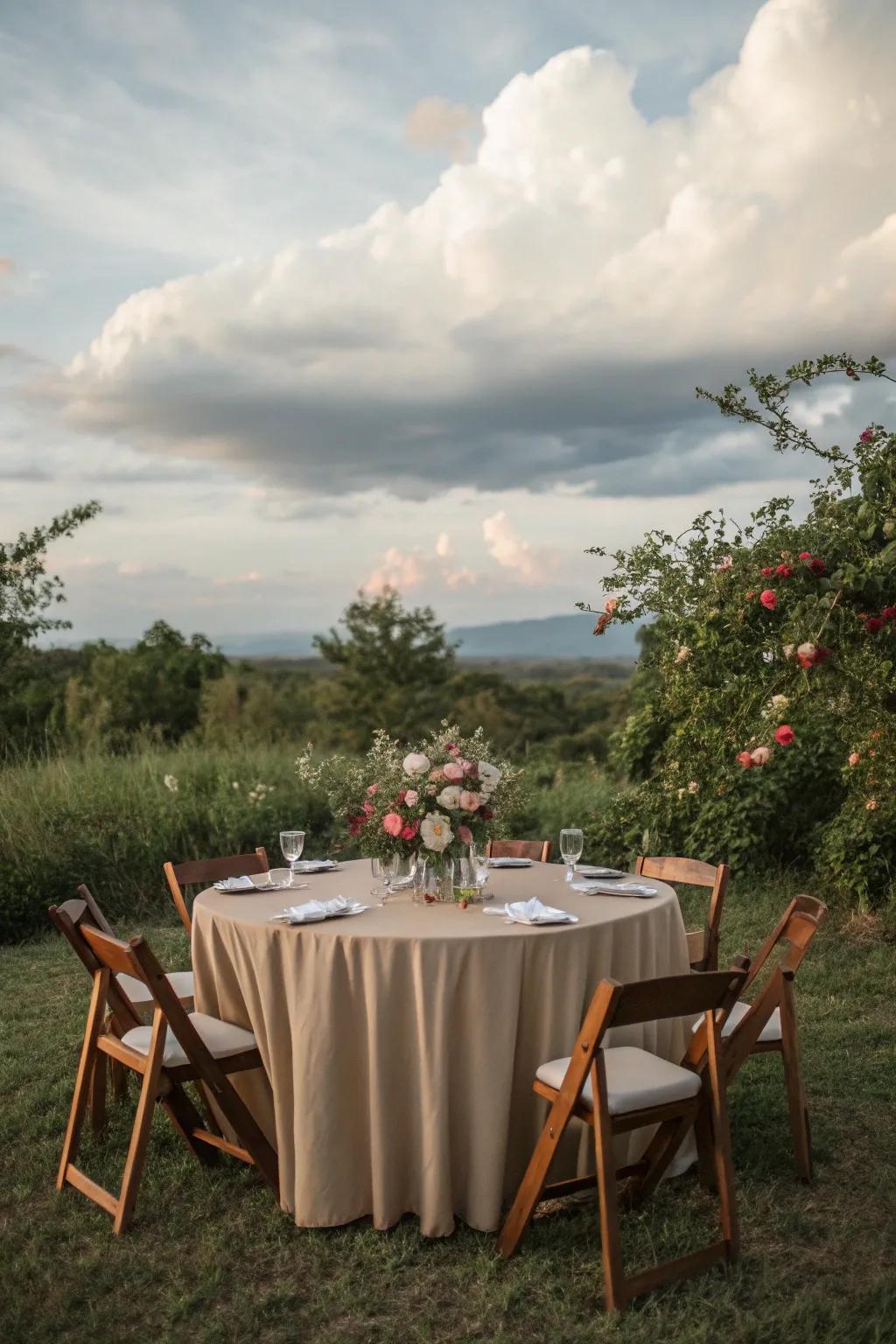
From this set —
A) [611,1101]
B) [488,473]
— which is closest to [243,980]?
[611,1101]

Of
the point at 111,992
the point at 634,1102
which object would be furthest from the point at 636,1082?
the point at 111,992

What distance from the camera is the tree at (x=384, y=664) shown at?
3319 cm

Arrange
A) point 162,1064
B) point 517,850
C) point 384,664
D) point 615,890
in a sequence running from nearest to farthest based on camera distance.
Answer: point 162,1064 < point 615,890 < point 517,850 < point 384,664

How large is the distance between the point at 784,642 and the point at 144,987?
332cm

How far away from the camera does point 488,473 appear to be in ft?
84.6

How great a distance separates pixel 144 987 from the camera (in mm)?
4059

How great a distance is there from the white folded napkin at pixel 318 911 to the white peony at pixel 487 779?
1.91 ft

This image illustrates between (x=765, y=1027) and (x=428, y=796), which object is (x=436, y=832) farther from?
(x=765, y=1027)

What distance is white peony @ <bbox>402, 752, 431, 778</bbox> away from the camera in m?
3.57

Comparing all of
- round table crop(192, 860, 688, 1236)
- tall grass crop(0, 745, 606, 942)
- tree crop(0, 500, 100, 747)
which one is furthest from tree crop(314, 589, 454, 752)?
round table crop(192, 860, 688, 1236)

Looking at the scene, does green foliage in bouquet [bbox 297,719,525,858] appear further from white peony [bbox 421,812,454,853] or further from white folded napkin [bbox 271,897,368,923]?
white folded napkin [bbox 271,897,368,923]

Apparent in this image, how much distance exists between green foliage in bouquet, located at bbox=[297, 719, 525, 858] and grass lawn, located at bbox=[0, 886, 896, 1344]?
0.93m

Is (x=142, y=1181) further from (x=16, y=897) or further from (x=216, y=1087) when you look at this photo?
(x=16, y=897)

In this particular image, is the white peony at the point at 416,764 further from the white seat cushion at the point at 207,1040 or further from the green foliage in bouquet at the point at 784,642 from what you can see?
the green foliage in bouquet at the point at 784,642
